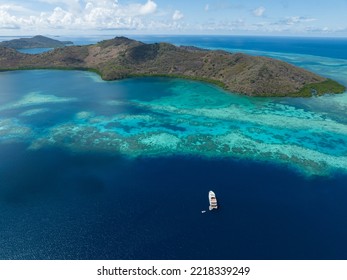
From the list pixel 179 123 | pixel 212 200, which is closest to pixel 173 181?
pixel 212 200

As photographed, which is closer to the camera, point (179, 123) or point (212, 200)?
point (212, 200)

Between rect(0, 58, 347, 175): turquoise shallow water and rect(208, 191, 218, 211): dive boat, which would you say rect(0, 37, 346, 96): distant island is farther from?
rect(208, 191, 218, 211): dive boat

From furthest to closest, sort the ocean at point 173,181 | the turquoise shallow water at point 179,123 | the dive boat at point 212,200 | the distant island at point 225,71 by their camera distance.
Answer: the distant island at point 225,71 < the turquoise shallow water at point 179,123 < the dive boat at point 212,200 < the ocean at point 173,181

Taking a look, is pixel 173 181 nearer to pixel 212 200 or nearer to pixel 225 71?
pixel 212 200

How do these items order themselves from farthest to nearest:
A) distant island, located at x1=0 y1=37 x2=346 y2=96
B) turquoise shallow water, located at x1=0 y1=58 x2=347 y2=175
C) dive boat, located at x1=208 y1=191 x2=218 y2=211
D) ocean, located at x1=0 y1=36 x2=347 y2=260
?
distant island, located at x1=0 y1=37 x2=346 y2=96
turquoise shallow water, located at x1=0 y1=58 x2=347 y2=175
dive boat, located at x1=208 y1=191 x2=218 y2=211
ocean, located at x1=0 y1=36 x2=347 y2=260

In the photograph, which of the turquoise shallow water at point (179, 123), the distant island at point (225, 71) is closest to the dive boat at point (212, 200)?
the turquoise shallow water at point (179, 123)

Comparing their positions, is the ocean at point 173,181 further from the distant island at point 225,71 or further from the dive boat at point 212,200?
the distant island at point 225,71

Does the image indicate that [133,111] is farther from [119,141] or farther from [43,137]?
[43,137]

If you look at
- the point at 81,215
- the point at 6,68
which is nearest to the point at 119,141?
the point at 81,215

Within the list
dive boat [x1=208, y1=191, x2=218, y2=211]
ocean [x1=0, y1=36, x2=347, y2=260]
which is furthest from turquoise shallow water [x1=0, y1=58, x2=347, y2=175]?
dive boat [x1=208, y1=191, x2=218, y2=211]
